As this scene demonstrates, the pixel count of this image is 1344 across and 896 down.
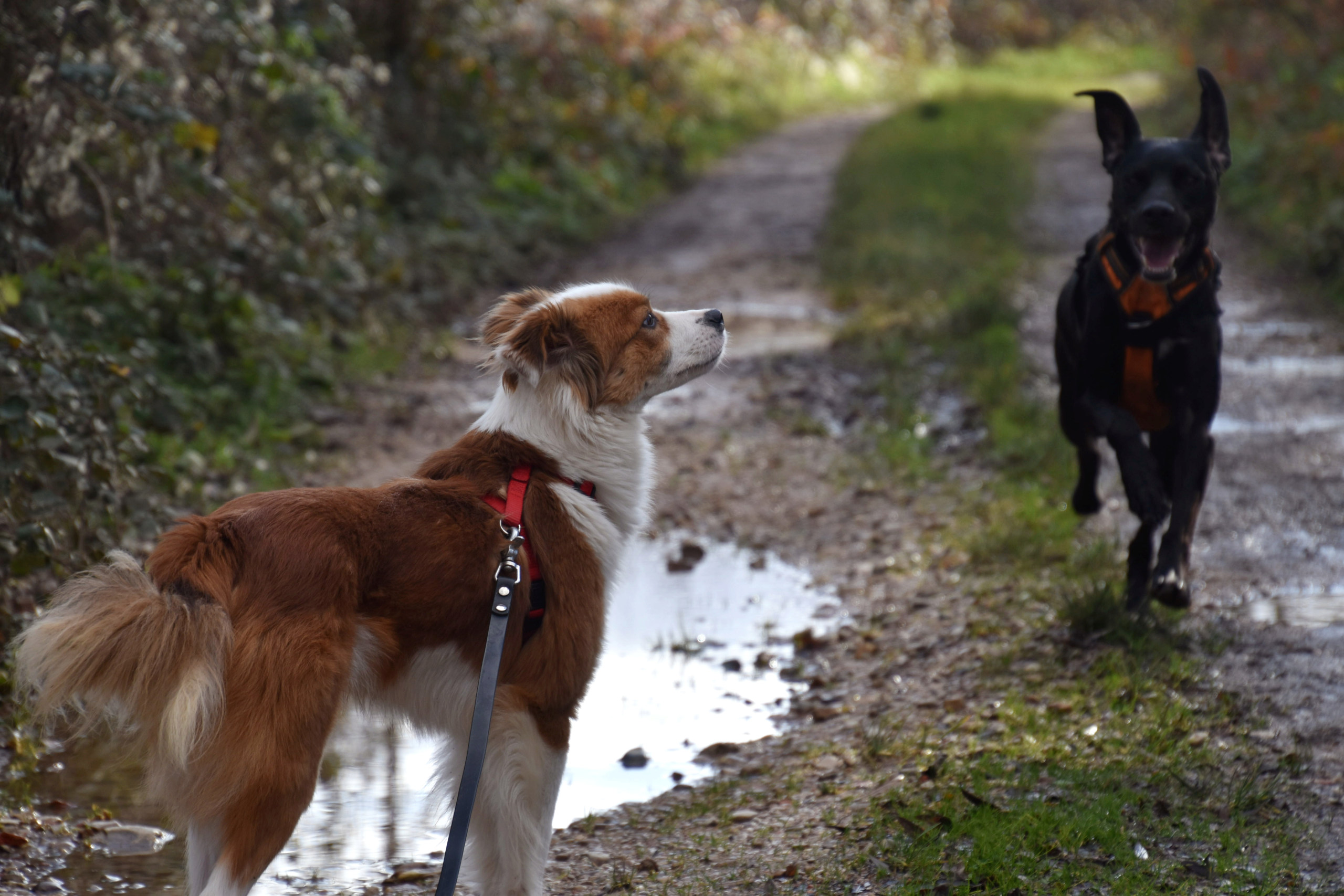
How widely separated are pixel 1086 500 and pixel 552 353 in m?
2.89

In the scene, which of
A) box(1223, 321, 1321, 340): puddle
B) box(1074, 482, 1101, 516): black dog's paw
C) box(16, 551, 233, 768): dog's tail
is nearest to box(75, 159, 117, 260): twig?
box(16, 551, 233, 768): dog's tail

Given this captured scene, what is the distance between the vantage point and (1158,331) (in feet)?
14.3

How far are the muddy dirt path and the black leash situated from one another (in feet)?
7.94

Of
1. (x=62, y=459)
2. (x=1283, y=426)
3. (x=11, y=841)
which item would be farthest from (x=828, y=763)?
(x=1283, y=426)

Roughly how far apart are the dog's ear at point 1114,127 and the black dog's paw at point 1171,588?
1.54 metres

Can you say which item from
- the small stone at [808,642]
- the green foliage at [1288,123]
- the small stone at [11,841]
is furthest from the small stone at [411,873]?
the green foliage at [1288,123]

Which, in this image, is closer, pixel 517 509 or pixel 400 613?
pixel 400 613

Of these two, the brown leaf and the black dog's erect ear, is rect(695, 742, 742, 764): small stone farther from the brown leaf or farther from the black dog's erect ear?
the black dog's erect ear

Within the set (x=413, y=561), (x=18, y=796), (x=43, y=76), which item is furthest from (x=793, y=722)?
(x=43, y=76)

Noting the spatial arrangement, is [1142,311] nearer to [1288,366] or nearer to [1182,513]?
[1182,513]

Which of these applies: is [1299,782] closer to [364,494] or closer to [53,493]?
[364,494]

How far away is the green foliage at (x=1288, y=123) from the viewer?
10711 mm

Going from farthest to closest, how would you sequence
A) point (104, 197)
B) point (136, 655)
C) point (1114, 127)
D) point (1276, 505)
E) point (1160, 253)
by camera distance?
point (1276, 505) → point (104, 197) → point (1114, 127) → point (1160, 253) → point (136, 655)

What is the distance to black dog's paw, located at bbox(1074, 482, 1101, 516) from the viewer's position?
5.23m
